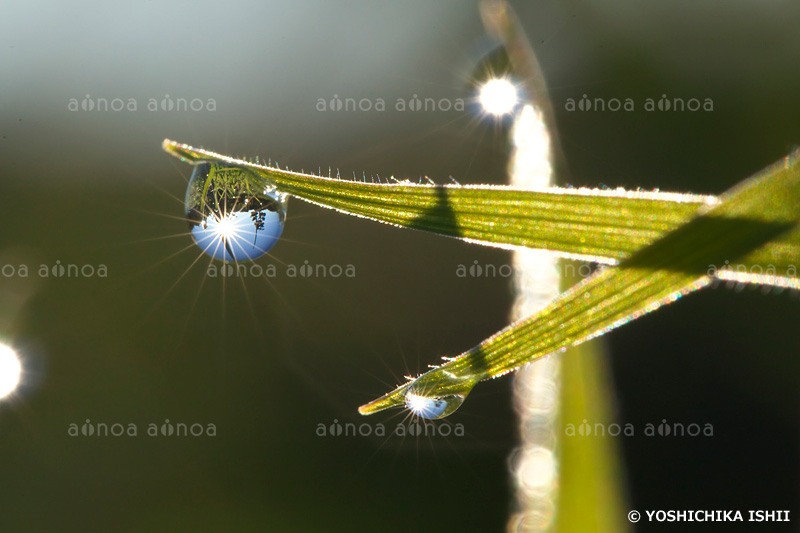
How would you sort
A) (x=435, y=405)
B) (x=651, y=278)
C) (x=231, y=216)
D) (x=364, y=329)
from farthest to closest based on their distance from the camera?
(x=364, y=329) → (x=231, y=216) → (x=435, y=405) → (x=651, y=278)

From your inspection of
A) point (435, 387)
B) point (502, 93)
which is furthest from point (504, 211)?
point (502, 93)

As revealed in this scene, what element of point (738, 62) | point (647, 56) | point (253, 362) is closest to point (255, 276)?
point (253, 362)

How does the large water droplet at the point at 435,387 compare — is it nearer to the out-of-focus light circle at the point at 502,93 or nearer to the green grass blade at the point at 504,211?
the green grass blade at the point at 504,211

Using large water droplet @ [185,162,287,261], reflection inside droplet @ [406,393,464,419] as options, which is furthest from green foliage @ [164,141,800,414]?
large water droplet @ [185,162,287,261]

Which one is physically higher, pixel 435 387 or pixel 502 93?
pixel 502 93

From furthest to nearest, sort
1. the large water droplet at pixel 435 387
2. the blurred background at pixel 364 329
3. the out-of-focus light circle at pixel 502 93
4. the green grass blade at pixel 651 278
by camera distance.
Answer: the blurred background at pixel 364 329 → the out-of-focus light circle at pixel 502 93 → the large water droplet at pixel 435 387 → the green grass blade at pixel 651 278

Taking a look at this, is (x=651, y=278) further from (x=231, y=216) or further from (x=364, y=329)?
(x=364, y=329)

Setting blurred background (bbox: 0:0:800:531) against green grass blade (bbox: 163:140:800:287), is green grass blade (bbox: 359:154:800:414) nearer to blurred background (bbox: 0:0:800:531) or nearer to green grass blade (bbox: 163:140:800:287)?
green grass blade (bbox: 163:140:800:287)

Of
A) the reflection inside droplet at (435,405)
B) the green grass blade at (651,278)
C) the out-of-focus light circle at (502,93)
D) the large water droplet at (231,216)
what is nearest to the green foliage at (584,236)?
the green grass blade at (651,278)
